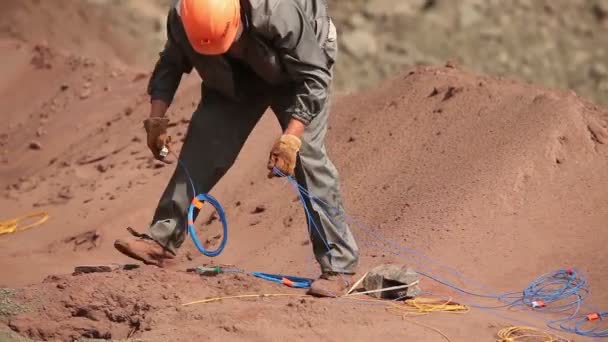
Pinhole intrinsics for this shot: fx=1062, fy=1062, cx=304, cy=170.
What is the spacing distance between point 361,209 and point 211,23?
2.27 metres

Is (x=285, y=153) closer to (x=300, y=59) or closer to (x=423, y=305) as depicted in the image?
(x=300, y=59)

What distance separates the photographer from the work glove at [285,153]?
13.8ft

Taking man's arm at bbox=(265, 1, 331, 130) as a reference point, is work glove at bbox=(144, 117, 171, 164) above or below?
below

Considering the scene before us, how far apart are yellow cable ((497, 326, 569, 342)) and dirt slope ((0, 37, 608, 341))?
6cm

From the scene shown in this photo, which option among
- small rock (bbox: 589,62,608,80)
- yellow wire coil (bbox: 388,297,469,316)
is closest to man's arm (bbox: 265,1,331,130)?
yellow wire coil (bbox: 388,297,469,316)

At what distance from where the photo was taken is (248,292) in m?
4.42

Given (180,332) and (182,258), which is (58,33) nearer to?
(182,258)

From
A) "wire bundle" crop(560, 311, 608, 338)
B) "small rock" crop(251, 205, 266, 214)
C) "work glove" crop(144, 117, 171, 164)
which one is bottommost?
"wire bundle" crop(560, 311, 608, 338)

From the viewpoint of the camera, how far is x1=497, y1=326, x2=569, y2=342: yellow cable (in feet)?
13.7

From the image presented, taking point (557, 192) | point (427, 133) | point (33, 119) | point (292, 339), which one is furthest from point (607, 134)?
point (33, 119)

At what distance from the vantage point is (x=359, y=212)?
6.12 m

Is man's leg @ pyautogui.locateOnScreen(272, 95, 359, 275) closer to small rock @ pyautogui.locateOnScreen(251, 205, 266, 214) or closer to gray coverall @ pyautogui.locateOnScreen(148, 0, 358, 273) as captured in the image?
gray coverall @ pyautogui.locateOnScreen(148, 0, 358, 273)

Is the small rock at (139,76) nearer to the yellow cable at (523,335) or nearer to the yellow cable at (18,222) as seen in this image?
the yellow cable at (18,222)

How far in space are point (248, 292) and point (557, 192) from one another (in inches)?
85.5
